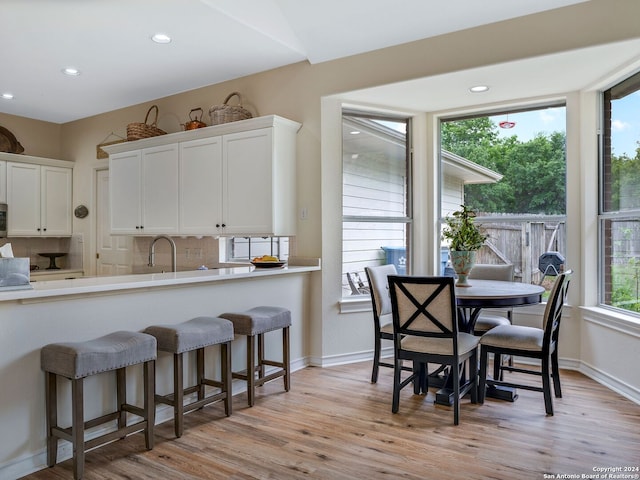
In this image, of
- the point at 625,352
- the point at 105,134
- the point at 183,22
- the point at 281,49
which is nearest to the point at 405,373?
the point at 625,352

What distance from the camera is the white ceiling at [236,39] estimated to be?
3.29 m

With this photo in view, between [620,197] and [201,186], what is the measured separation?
3.50 m

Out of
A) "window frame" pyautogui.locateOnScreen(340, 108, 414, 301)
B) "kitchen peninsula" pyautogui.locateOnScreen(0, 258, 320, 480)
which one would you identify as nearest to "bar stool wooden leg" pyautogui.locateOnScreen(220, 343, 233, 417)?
"kitchen peninsula" pyautogui.locateOnScreen(0, 258, 320, 480)

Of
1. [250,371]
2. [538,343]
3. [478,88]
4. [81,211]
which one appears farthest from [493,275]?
[81,211]

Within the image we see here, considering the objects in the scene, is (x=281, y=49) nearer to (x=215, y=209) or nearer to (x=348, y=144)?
(x=348, y=144)

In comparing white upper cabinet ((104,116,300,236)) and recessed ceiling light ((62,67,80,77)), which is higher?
recessed ceiling light ((62,67,80,77))

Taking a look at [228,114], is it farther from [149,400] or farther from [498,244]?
[498,244]

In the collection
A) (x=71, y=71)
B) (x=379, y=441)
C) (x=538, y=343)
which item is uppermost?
(x=71, y=71)

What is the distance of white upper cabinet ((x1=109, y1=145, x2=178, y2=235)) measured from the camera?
464 centimetres

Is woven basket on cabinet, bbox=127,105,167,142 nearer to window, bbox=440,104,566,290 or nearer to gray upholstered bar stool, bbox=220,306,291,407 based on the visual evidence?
gray upholstered bar stool, bbox=220,306,291,407

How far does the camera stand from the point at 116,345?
2.41m

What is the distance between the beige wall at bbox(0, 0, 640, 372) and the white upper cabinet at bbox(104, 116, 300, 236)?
222 millimetres

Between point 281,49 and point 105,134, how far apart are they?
2911 mm

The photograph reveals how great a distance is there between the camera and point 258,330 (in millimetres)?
3258
